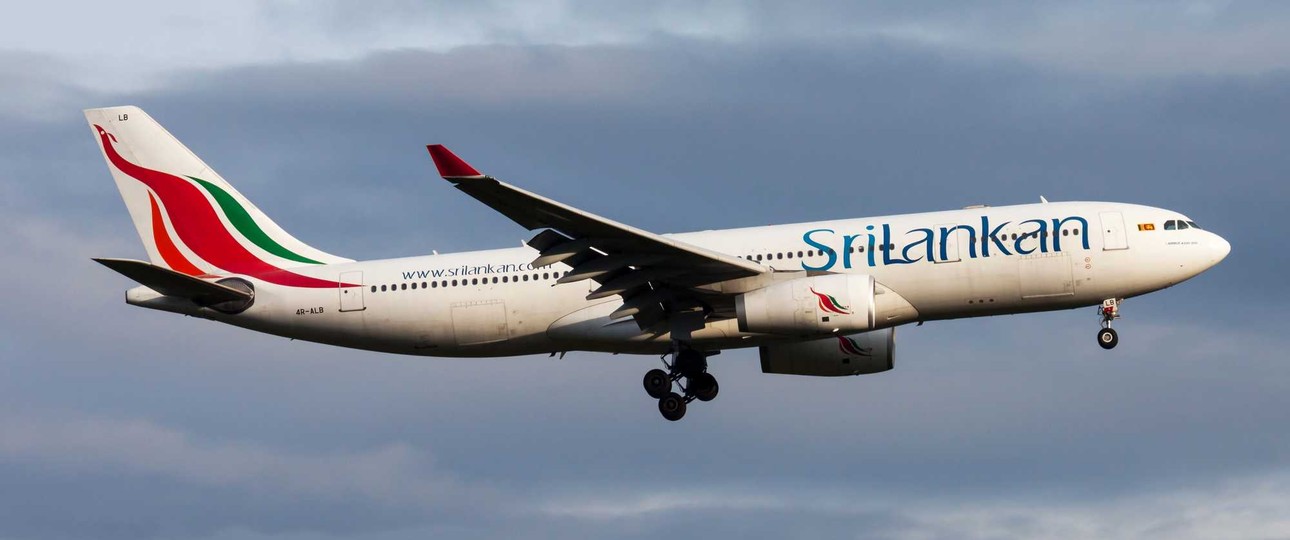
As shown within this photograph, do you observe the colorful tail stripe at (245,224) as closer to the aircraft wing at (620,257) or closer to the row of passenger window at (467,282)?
the row of passenger window at (467,282)

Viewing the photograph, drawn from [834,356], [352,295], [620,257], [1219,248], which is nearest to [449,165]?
[620,257]

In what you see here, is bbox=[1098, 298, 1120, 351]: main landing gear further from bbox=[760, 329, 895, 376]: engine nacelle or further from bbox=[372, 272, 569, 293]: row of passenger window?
bbox=[372, 272, 569, 293]: row of passenger window

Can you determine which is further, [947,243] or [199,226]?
[199,226]

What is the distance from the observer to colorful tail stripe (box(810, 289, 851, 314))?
132ft

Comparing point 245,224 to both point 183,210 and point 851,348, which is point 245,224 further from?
point 851,348

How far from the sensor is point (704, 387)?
146 feet

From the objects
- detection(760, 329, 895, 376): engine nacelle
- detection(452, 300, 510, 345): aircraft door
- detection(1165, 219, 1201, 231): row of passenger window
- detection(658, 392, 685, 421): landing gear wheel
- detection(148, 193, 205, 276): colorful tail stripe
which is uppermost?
detection(148, 193, 205, 276): colorful tail stripe

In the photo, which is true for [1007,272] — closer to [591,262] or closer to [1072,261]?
[1072,261]

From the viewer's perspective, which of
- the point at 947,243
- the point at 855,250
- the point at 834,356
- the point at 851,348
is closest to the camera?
the point at 947,243

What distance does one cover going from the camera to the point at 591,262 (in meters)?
40.5

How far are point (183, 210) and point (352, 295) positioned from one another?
6339 millimetres

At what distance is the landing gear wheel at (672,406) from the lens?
145 feet

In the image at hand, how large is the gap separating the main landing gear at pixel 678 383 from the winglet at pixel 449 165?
1045cm

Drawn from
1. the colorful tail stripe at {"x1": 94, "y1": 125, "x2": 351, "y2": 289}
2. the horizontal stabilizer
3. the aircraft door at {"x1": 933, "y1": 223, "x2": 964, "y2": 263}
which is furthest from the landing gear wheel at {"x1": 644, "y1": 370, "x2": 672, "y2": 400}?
the horizontal stabilizer
